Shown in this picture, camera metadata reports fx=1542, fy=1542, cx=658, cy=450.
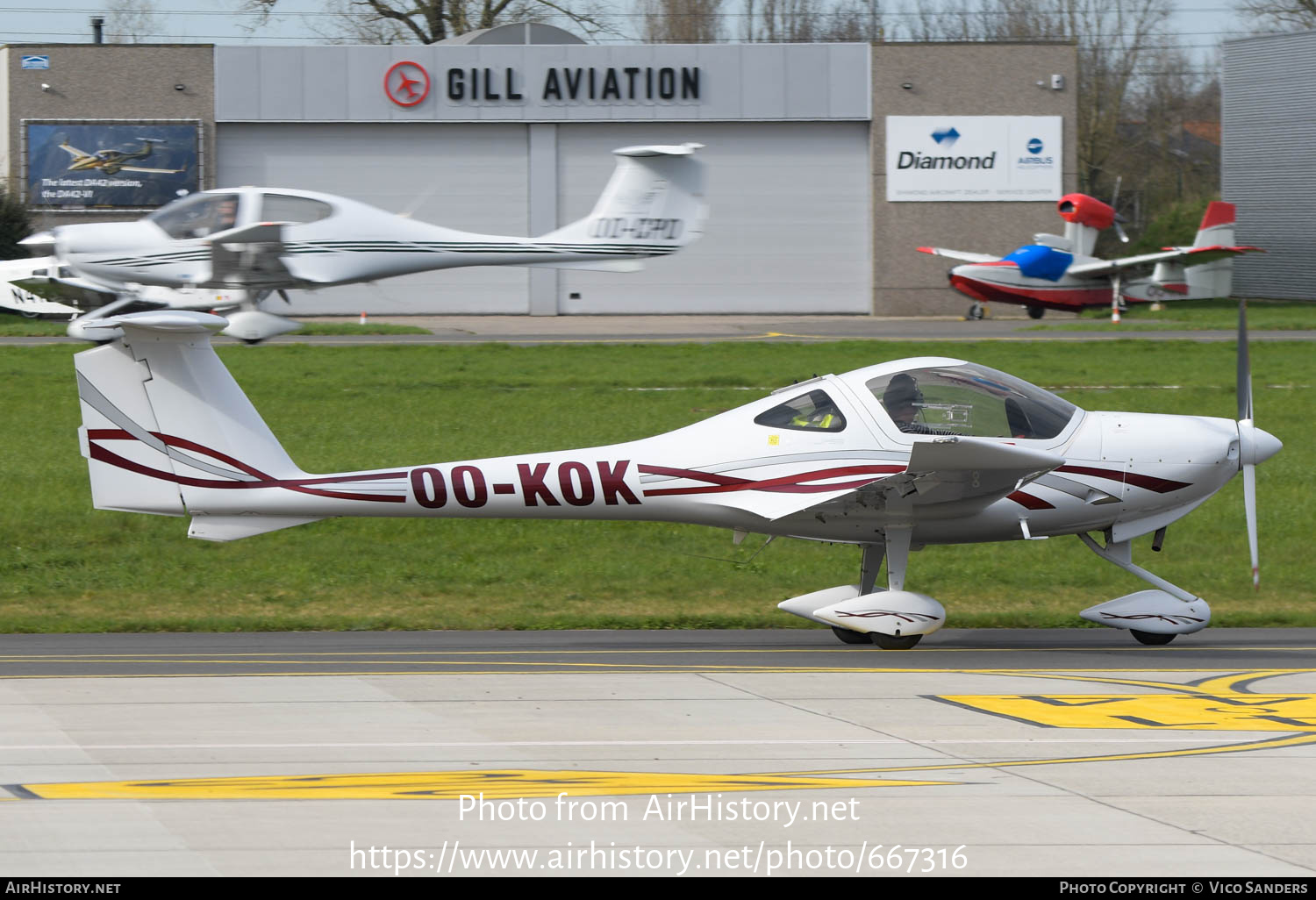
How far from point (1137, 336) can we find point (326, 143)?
2404 cm

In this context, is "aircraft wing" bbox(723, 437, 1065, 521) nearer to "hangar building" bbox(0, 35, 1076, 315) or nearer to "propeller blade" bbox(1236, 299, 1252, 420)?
"propeller blade" bbox(1236, 299, 1252, 420)

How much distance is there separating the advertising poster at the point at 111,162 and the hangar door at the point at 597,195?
1252mm

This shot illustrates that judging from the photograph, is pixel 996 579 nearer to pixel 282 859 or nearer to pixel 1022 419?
pixel 1022 419

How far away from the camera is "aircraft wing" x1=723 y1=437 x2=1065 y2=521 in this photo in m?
11.0

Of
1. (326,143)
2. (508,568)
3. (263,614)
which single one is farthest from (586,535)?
(326,143)

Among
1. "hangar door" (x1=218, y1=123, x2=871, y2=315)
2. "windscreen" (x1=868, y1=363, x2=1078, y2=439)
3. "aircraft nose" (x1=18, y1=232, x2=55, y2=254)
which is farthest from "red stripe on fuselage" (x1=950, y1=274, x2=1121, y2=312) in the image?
"windscreen" (x1=868, y1=363, x2=1078, y2=439)

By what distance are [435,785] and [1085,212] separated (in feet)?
126

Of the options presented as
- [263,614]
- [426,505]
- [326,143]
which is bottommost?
[263,614]

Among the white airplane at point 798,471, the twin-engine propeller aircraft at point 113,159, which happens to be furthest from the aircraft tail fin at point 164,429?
the twin-engine propeller aircraft at point 113,159

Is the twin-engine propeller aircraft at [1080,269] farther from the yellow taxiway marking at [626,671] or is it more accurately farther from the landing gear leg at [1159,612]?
the yellow taxiway marking at [626,671]

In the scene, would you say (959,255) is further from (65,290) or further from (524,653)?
(524,653)

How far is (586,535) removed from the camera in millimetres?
17250

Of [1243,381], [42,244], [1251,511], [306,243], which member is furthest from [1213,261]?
[1251,511]

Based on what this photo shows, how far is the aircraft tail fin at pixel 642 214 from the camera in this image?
75.0 ft
